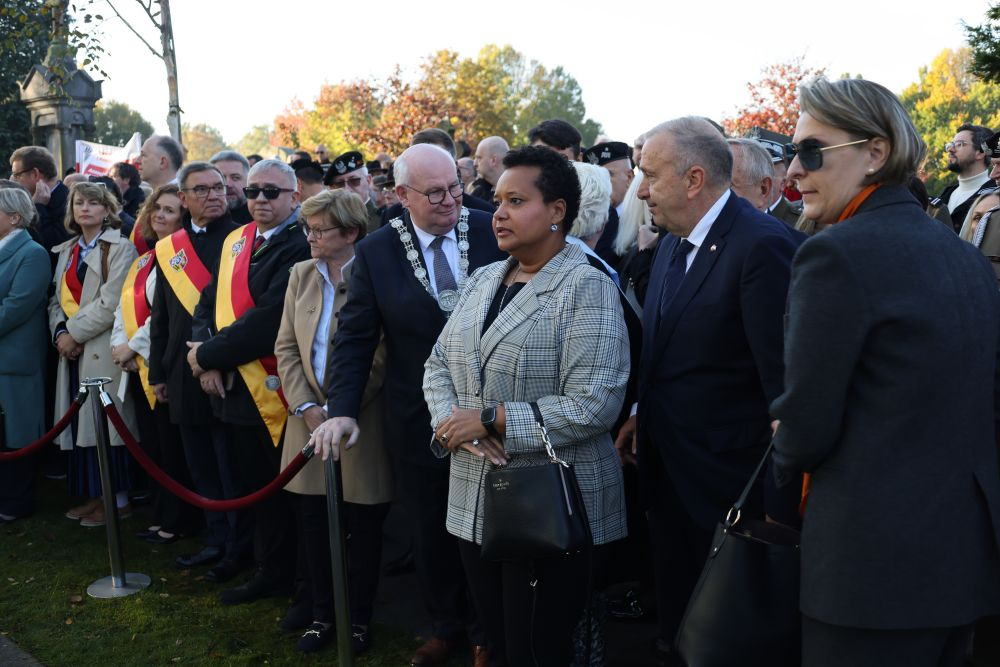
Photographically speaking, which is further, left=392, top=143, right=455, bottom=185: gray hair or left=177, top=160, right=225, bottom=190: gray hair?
left=177, top=160, right=225, bottom=190: gray hair

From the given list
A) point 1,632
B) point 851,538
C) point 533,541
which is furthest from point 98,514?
point 851,538

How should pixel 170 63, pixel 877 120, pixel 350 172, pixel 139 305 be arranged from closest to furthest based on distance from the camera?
pixel 877 120, pixel 139 305, pixel 350 172, pixel 170 63

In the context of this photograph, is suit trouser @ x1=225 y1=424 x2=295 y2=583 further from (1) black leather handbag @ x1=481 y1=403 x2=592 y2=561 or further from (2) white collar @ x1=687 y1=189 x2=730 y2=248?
(2) white collar @ x1=687 y1=189 x2=730 y2=248

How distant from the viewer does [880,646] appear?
89.1 inches

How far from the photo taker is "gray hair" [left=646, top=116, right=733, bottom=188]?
10.8 feet

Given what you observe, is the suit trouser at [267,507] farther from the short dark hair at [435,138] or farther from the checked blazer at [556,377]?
the short dark hair at [435,138]

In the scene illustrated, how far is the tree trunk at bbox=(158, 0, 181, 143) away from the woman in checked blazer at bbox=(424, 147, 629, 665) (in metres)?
12.1

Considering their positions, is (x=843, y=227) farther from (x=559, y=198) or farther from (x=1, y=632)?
(x=1, y=632)

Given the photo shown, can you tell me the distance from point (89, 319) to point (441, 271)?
358 cm

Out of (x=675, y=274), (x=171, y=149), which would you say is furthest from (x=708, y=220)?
(x=171, y=149)

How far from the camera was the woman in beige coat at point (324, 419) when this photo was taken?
4625 mm

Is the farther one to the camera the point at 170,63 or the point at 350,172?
the point at 170,63

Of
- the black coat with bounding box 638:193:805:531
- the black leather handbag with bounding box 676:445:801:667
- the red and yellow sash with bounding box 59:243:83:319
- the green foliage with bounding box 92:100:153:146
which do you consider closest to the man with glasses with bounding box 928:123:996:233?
the black coat with bounding box 638:193:805:531

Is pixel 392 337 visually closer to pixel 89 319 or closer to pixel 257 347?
pixel 257 347
